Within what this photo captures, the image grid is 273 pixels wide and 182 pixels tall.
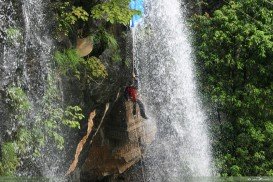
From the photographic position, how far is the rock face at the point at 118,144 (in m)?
12.4

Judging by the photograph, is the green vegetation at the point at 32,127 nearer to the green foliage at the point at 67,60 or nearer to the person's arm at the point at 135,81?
the green foliage at the point at 67,60

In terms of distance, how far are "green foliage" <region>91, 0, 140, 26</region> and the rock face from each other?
3499 millimetres

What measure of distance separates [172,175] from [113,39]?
376 cm

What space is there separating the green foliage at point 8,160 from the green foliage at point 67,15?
2027 millimetres

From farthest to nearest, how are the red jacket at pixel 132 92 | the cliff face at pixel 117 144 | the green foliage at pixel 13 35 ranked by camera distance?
1. the cliff face at pixel 117 144
2. the red jacket at pixel 132 92
3. the green foliage at pixel 13 35

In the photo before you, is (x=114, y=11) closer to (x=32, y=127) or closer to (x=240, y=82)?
(x=32, y=127)

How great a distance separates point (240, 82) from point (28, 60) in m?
6.31

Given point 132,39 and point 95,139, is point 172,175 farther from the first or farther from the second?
point 132,39

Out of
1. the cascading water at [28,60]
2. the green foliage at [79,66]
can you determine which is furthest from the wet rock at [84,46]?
the cascading water at [28,60]

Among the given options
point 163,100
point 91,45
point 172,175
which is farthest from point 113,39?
point 172,175

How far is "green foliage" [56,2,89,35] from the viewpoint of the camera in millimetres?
8617

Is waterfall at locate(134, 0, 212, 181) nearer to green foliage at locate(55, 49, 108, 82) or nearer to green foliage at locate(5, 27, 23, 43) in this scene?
green foliage at locate(55, 49, 108, 82)

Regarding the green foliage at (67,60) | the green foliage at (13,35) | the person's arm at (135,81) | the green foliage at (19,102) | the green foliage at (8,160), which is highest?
the green foliage at (13,35)

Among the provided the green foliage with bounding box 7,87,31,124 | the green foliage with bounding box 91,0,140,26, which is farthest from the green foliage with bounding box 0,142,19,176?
the green foliage with bounding box 91,0,140,26
